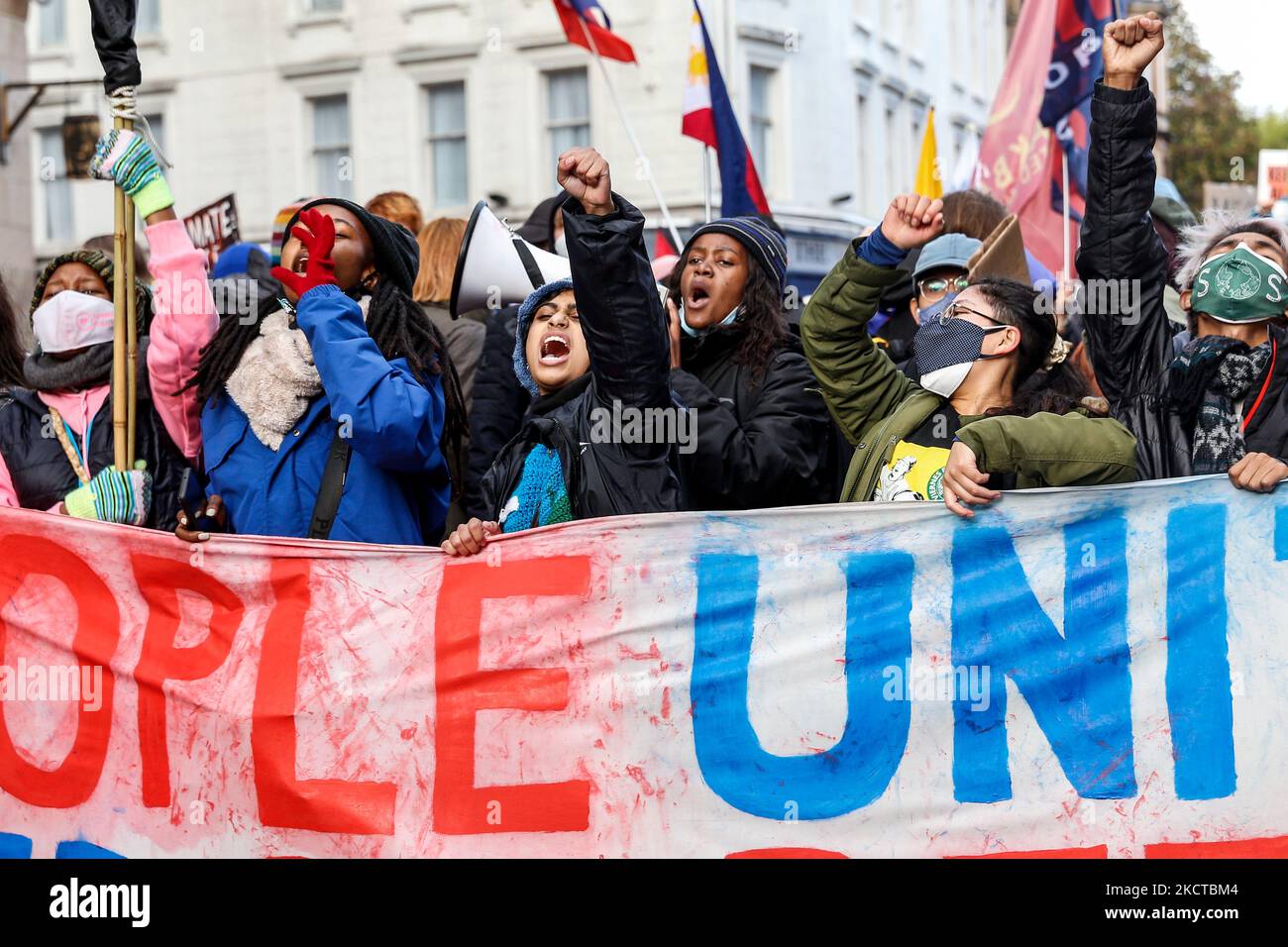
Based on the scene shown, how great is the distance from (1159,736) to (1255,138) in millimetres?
40070

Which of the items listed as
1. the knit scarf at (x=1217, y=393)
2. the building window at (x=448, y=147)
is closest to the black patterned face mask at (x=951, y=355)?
the knit scarf at (x=1217, y=393)

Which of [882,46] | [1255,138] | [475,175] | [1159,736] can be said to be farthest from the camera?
[1255,138]

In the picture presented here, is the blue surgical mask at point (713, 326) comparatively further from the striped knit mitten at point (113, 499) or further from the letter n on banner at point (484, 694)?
the striped knit mitten at point (113, 499)

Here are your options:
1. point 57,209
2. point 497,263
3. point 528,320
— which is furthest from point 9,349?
point 57,209

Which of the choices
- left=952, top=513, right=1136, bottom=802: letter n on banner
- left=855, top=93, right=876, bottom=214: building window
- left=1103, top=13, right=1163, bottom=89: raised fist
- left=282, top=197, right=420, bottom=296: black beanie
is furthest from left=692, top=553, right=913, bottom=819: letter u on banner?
left=855, top=93, right=876, bottom=214: building window

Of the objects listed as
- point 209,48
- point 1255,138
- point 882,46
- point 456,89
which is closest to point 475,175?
point 456,89

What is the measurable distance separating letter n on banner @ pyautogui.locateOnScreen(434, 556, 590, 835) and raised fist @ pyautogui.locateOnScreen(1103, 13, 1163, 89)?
182 cm

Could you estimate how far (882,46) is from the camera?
2720 cm

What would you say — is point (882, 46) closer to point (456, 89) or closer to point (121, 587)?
point (456, 89)

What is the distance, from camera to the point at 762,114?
77.3ft

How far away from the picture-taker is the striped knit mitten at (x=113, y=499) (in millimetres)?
5043

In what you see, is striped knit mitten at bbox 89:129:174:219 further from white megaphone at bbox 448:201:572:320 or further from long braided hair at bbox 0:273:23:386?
white megaphone at bbox 448:201:572:320

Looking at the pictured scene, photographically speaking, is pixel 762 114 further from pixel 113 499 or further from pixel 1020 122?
pixel 113 499

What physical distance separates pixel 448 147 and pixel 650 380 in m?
20.6
